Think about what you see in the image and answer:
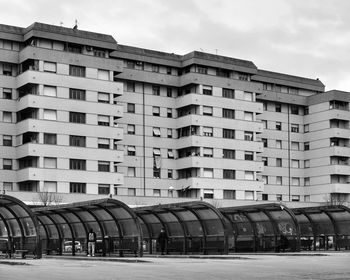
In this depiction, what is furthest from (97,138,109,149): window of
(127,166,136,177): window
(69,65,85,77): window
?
(69,65,85,77): window

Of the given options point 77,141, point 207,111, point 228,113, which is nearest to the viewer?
point 77,141

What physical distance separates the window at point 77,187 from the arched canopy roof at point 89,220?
1111 inches

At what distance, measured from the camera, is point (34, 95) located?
7212cm

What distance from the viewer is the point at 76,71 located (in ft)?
247

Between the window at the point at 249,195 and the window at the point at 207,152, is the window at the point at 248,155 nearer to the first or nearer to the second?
the window at the point at 249,195

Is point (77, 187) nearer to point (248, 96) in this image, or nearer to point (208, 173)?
point (208, 173)

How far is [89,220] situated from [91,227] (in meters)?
0.75

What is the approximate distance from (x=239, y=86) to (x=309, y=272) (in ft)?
209

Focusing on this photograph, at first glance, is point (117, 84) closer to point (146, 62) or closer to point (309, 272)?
point (146, 62)

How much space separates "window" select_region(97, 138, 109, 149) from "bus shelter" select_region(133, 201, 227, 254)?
3326 centimetres

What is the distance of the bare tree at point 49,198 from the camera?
6831cm

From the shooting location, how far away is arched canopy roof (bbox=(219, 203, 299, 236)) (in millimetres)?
41531

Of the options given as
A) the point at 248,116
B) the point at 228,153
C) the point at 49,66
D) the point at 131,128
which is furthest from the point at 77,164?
the point at 248,116

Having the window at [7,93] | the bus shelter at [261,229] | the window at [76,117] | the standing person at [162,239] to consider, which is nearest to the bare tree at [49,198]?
the window at [76,117]
